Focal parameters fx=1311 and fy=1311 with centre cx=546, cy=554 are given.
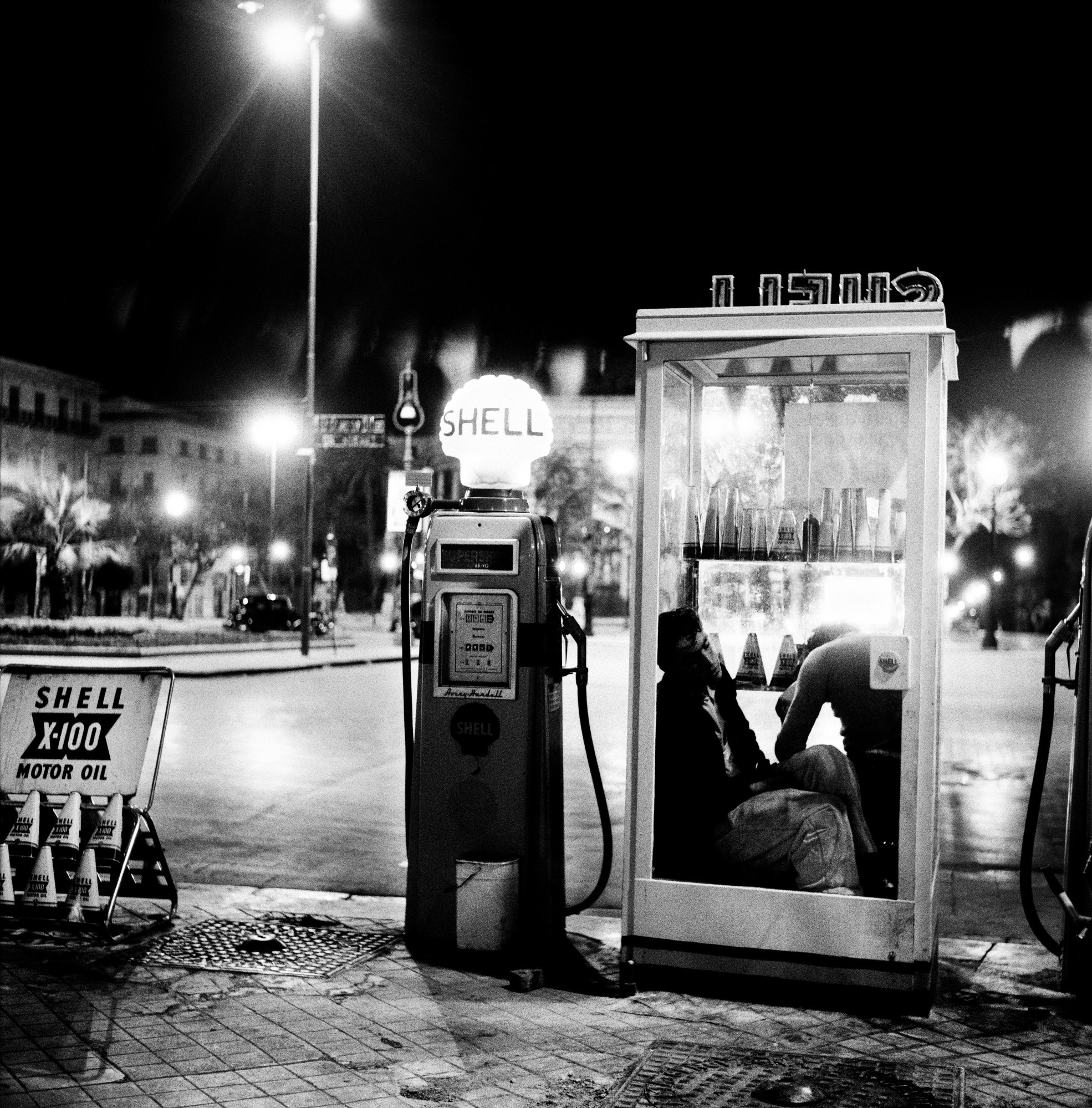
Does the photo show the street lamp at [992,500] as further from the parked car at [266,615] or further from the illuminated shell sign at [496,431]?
the illuminated shell sign at [496,431]

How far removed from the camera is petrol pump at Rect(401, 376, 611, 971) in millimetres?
6020

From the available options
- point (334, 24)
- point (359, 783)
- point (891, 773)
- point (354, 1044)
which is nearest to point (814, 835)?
point (891, 773)

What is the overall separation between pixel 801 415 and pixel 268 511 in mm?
57354

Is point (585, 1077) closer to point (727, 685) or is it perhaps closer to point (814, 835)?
point (814, 835)

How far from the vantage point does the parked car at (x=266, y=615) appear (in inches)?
1885

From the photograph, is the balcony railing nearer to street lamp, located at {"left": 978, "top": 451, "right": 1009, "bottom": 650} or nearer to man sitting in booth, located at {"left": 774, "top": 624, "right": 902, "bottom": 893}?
→ street lamp, located at {"left": 978, "top": 451, "right": 1009, "bottom": 650}

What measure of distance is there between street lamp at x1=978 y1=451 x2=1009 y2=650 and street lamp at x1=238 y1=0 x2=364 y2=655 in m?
23.1

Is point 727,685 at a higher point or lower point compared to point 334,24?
lower

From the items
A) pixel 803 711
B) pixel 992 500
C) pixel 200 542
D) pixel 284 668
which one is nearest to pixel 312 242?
pixel 284 668

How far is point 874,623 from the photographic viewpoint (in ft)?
18.9

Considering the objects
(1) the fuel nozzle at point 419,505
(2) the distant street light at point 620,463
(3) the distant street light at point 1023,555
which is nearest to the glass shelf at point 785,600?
(1) the fuel nozzle at point 419,505

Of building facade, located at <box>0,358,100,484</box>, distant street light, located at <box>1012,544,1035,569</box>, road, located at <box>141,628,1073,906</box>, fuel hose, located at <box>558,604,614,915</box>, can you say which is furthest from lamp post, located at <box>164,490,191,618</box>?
distant street light, located at <box>1012,544,1035,569</box>

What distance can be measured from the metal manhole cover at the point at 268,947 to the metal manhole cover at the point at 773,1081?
5.79ft

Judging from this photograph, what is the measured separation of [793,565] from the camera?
590 centimetres
